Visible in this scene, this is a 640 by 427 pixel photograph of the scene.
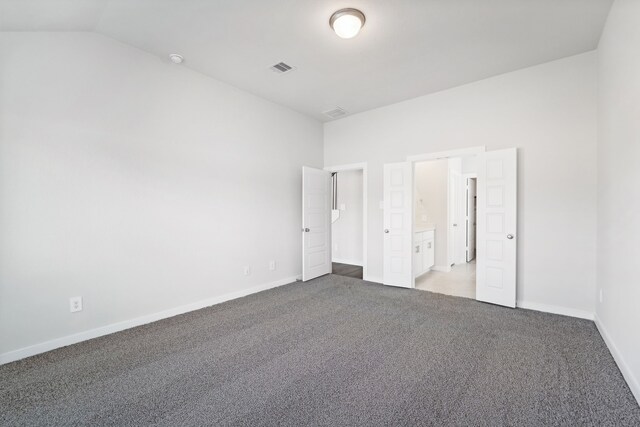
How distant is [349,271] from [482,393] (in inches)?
148

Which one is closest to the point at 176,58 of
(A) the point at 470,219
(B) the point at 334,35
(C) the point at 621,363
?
(B) the point at 334,35

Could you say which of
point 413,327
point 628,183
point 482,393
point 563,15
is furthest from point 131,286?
point 563,15

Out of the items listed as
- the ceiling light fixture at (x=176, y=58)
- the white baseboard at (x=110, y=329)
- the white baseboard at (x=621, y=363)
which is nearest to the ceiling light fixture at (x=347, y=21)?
the ceiling light fixture at (x=176, y=58)

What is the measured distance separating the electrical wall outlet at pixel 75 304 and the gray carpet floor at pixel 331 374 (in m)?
0.32

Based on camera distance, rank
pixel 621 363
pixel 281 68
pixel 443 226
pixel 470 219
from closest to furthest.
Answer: pixel 621 363 < pixel 281 68 < pixel 443 226 < pixel 470 219

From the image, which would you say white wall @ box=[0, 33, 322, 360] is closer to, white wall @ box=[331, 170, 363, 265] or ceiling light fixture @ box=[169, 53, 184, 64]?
ceiling light fixture @ box=[169, 53, 184, 64]

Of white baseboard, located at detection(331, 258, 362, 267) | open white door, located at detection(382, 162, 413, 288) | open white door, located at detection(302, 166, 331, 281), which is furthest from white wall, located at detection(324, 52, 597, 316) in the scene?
white baseboard, located at detection(331, 258, 362, 267)

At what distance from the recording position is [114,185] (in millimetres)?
2715

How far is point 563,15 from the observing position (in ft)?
7.88

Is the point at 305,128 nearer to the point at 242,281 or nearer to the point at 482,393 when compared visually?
the point at 242,281

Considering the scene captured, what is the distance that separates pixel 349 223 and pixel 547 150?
13.0 ft

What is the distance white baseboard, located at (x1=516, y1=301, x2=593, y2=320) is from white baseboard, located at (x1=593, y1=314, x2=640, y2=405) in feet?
1.01

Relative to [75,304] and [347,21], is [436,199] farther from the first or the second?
[75,304]

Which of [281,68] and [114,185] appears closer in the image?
[114,185]
